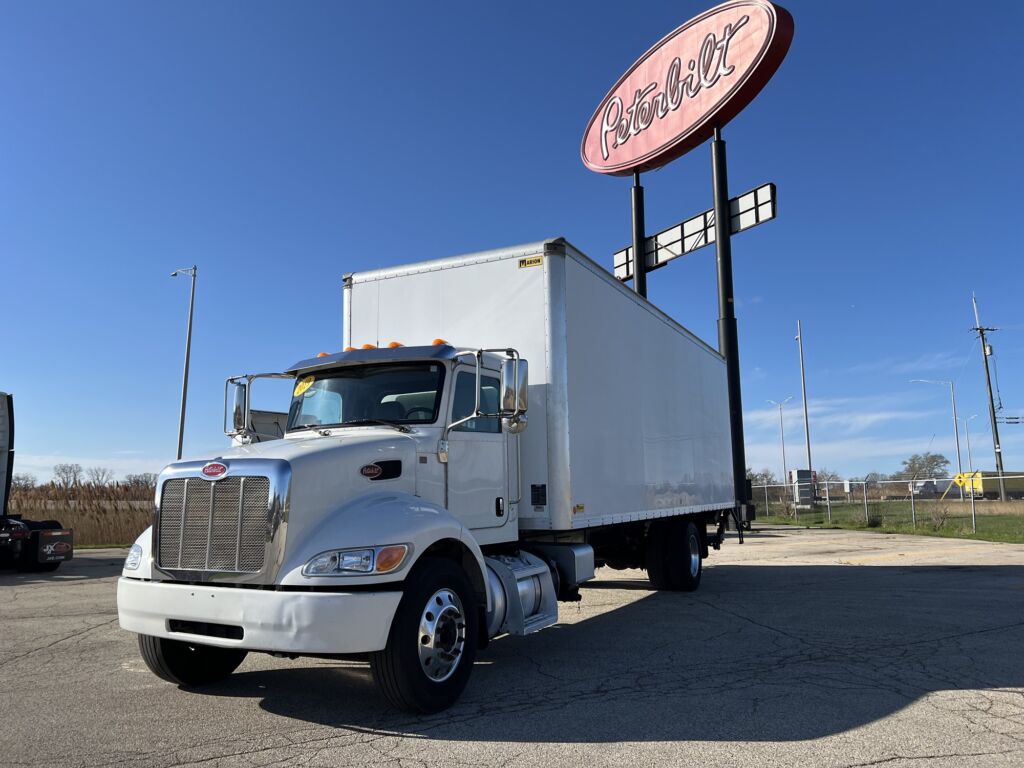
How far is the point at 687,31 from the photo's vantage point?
824 inches

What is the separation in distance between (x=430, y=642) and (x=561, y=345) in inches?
127

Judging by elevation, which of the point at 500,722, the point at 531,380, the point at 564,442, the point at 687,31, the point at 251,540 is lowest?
the point at 500,722

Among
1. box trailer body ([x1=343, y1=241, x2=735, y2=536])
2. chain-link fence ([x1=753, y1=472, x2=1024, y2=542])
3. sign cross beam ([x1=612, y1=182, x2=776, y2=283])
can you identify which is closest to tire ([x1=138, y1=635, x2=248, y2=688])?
box trailer body ([x1=343, y1=241, x2=735, y2=536])

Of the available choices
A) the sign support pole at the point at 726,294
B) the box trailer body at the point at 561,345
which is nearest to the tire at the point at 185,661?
the box trailer body at the point at 561,345

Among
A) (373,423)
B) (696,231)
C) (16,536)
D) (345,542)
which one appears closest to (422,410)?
(373,423)

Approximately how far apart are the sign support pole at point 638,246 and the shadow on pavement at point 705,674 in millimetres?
13534

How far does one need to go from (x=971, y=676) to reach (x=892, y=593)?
5110 millimetres

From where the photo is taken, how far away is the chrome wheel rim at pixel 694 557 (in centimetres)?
1130

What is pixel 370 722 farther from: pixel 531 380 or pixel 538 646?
pixel 531 380

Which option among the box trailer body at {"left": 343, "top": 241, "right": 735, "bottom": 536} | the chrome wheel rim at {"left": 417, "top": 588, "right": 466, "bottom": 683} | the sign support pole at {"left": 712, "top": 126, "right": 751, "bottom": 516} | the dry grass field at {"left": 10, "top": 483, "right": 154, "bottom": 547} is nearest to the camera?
the chrome wheel rim at {"left": 417, "top": 588, "right": 466, "bottom": 683}

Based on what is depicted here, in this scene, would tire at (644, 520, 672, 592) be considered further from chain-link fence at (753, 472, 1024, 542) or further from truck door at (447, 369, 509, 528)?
chain-link fence at (753, 472, 1024, 542)

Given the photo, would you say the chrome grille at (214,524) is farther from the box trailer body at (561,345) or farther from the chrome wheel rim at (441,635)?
the box trailer body at (561,345)

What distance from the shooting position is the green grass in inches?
923

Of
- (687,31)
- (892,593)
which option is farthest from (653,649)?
(687,31)
